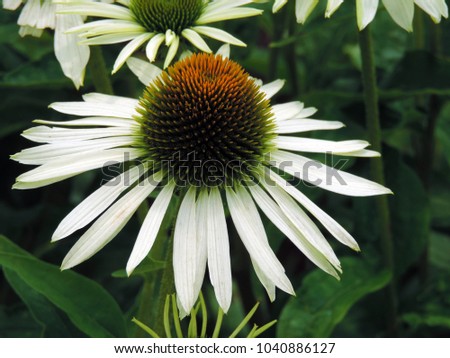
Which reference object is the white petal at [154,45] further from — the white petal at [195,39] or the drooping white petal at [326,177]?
the drooping white petal at [326,177]

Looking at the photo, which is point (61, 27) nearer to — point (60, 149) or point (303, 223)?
point (60, 149)

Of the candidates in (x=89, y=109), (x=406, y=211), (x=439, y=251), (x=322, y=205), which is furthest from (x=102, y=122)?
(x=439, y=251)

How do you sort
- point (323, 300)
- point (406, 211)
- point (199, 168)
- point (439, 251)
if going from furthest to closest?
point (439, 251), point (406, 211), point (323, 300), point (199, 168)

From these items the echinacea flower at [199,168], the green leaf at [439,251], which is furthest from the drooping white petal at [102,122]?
the green leaf at [439,251]

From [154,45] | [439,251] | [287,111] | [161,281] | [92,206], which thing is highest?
[154,45]

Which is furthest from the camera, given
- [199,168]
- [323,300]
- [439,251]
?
[439,251]

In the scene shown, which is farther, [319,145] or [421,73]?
[421,73]

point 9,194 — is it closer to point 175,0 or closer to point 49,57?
point 49,57
